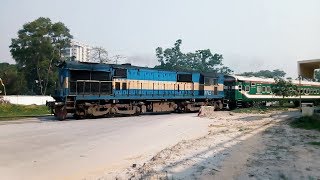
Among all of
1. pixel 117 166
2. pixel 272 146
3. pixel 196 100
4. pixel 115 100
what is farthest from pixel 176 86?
pixel 117 166

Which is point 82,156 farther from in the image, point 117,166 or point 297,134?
point 297,134

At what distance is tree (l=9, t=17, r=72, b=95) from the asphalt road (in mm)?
48117

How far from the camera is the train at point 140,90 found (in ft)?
77.8

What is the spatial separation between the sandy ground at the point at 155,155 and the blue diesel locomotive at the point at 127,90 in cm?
722

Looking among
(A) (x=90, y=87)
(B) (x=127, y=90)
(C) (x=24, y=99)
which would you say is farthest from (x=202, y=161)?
(C) (x=24, y=99)

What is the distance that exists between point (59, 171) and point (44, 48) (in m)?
58.5

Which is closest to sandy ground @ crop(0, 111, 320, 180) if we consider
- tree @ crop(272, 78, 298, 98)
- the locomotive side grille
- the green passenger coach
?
the locomotive side grille

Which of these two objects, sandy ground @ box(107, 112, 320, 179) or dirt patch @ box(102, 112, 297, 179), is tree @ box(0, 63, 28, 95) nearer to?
sandy ground @ box(107, 112, 320, 179)

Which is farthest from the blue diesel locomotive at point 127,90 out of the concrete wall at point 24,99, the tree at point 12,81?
the tree at point 12,81

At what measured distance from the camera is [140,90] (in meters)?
27.9

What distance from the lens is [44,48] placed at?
208 ft

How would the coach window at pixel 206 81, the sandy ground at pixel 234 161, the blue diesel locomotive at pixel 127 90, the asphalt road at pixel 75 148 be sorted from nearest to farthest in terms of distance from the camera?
the sandy ground at pixel 234 161 → the asphalt road at pixel 75 148 → the blue diesel locomotive at pixel 127 90 → the coach window at pixel 206 81

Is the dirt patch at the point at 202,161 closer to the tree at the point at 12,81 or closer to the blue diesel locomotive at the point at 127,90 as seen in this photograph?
the blue diesel locomotive at the point at 127,90

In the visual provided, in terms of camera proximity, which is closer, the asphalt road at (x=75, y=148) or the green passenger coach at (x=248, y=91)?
the asphalt road at (x=75, y=148)
